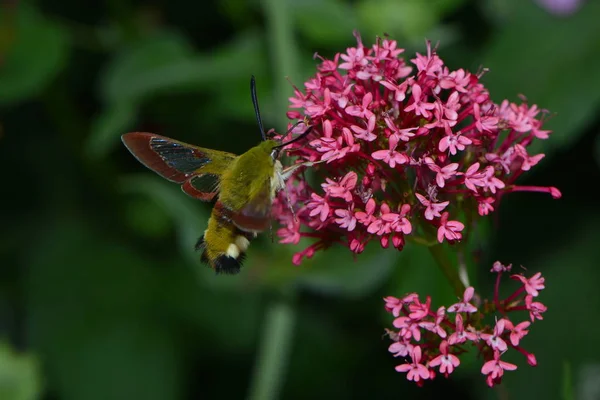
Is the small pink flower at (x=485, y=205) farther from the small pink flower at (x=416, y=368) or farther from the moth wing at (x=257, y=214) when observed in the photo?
the moth wing at (x=257, y=214)

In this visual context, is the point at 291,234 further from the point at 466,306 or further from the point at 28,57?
the point at 28,57

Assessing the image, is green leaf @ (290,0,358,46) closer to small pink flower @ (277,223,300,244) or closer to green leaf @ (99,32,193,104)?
green leaf @ (99,32,193,104)

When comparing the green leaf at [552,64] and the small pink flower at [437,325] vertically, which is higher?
the green leaf at [552,64]

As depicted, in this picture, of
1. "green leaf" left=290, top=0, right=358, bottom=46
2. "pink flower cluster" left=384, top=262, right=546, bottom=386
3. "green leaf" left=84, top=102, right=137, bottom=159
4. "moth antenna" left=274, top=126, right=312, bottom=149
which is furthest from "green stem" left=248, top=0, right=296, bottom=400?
"pink flower cluster" left=384, top=262, right=546, bottom=386

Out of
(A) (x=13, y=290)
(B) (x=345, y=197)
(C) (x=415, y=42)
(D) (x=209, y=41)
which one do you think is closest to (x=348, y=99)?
(B) (x=345, y=197)

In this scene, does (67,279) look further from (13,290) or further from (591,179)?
(591,179)

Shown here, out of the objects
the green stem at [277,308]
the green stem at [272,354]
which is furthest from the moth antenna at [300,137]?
the green stem at [272,354]
